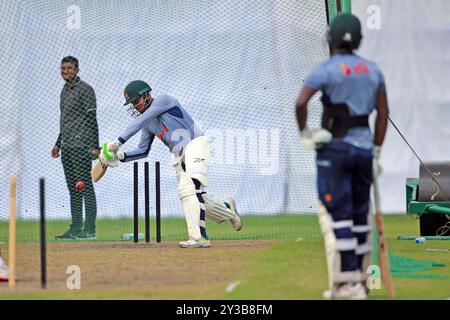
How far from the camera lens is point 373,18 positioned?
59.0ft

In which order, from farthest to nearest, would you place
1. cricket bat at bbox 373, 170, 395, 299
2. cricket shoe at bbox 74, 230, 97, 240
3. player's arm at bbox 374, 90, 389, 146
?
cricket shoe at bbox 74, 230, 97, 240, cricket bat at bbox 373, 170, 395, 299, player's arm at bbox 374, 90, 389, 146

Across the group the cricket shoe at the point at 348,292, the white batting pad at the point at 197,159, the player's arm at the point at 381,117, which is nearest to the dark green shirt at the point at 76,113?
the white batting pad at the point at 197,159

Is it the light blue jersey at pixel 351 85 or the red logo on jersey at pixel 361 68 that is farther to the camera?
the red logo on jersey at pixel 361 68

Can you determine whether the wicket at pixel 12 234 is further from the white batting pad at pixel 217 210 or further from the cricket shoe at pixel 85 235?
the cricket shoe at pixel 85 235

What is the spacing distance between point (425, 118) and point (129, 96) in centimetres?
A: 681

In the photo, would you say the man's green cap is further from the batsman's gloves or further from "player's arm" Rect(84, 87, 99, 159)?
"player's arm" Rect(84, 87, 99, 159)

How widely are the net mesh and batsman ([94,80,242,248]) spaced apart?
5.75 ft

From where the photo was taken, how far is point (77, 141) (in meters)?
15.2

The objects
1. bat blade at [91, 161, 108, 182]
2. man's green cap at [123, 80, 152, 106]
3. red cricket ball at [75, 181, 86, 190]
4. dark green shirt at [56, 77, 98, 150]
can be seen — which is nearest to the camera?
man's green cap at [123, 80, 152, 106]

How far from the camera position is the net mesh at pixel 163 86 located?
15250mm

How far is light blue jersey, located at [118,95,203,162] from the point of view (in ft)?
43.8

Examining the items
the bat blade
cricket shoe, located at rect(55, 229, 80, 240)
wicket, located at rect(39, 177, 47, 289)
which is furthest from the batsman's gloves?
wicket, located at rect(39, 177, 47, 289)

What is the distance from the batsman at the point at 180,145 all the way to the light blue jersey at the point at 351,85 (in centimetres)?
494

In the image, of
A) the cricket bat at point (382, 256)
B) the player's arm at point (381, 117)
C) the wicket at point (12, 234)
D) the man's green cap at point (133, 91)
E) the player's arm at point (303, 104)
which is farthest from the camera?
the man's green cap at point (133, 91)
